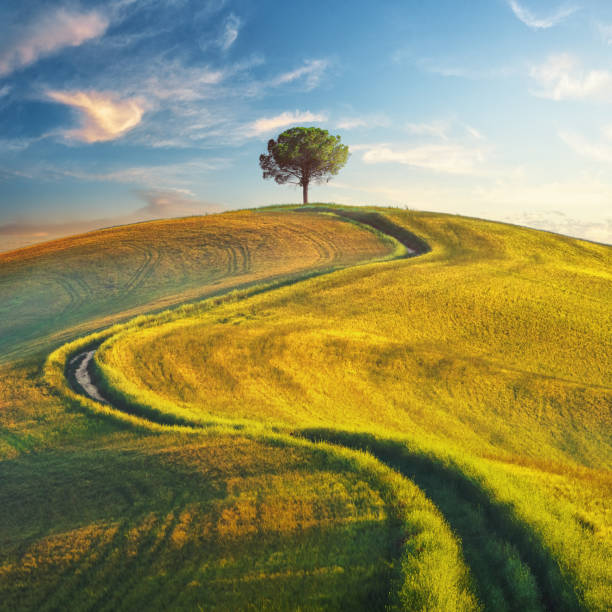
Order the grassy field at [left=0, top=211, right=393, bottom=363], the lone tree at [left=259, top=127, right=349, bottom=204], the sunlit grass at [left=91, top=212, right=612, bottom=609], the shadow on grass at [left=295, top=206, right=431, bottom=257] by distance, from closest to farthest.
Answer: the sunlit grass at [left=91, top=212, right=612, bottom=609] < the grassy field at [left=0, top=211, right=393, bottom=363] < the shadow on grass at [left=295, top=206, right=431, bottom=257] < the lone tree at [left=259, top=127, right=349, bottom=204]

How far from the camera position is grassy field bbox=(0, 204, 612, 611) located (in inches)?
255

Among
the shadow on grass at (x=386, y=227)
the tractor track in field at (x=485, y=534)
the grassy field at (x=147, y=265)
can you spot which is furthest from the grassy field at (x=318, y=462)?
the shadow on grass at (x=386, y=227)

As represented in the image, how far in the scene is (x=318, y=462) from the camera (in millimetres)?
9555

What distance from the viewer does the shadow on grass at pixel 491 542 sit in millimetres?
6504

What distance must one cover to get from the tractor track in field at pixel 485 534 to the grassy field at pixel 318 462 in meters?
0.03

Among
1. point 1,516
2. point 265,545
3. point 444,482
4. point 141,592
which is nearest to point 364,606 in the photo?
point 265,545

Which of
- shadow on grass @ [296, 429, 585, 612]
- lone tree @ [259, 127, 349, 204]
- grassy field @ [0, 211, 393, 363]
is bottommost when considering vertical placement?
shadow on grass @ [296, 429, 585, 612]

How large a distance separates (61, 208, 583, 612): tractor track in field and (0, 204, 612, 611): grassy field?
0.03 metres

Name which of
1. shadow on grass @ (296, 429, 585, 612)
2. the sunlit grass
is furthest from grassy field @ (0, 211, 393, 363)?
shadow on grass @ (296, 429, 585, 612)

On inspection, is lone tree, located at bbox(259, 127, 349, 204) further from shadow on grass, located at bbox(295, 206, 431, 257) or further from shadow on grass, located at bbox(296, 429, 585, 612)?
shadow on grass, located at bbox(296, 429, 585, 612)

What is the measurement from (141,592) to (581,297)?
2842 cm

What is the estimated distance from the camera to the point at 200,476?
888 centimetres

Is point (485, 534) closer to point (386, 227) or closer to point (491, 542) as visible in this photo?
point (491, 542)

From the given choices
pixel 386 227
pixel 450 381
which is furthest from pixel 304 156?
pixel 450 381
